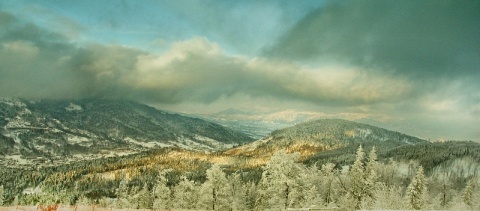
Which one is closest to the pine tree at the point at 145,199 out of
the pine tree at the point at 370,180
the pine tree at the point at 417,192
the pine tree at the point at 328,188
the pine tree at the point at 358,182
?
the pine tree at the point at 328,188

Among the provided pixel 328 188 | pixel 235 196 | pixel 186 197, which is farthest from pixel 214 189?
pixel 328 188

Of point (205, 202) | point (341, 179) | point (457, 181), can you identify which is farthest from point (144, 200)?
point (457, 181)

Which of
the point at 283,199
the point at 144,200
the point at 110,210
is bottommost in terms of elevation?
the point at 144,200

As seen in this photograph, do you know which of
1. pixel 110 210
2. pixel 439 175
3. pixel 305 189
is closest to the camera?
pixel 110 210

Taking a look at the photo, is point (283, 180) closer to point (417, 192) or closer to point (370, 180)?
point (370, 180)

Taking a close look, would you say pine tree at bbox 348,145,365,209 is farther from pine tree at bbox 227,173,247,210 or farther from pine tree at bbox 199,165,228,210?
pine tree at bbox 199,165,228,210

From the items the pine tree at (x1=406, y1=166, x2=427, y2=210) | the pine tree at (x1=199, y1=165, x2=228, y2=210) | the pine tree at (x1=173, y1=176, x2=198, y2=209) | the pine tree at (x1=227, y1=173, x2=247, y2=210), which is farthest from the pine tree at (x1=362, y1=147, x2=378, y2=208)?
the pine tree at (x1=173, y1=176, x2=198, y2=209)

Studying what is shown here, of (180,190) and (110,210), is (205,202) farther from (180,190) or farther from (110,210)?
(110,210)

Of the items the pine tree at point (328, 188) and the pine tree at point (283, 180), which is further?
the pine tree at point (328, 188)

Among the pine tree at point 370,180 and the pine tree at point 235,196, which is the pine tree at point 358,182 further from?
the pine tree at point 235,196

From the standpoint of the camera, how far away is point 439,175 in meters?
194

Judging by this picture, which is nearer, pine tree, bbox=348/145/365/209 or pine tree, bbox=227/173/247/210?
pine tree, bbox=227/173/247/210

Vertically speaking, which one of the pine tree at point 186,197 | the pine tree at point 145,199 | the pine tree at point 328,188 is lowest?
the pine tree at point 145,199

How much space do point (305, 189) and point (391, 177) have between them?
9651 cm
